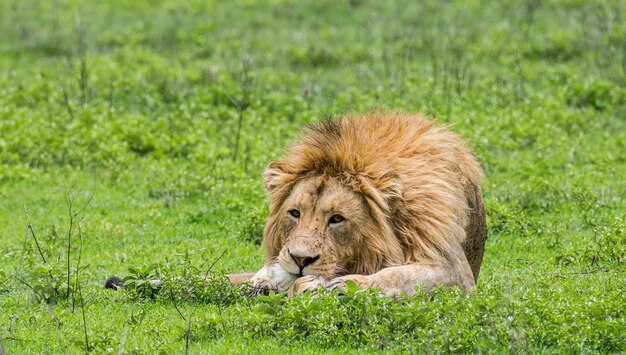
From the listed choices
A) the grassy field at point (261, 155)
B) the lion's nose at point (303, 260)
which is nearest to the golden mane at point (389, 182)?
the lion's nose at point (303, 260)

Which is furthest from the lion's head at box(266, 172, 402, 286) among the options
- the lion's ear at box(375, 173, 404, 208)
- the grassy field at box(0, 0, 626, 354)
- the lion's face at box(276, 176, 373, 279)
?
the grassy field at box(0, 0, 626, 354)

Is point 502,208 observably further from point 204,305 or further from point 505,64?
point 505,64

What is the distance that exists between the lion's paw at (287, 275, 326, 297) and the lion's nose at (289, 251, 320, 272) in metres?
0.07

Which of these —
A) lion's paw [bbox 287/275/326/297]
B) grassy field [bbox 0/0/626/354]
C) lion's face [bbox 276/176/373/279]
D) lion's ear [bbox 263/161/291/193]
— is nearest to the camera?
grassy field [bbox 0/0/626/354]

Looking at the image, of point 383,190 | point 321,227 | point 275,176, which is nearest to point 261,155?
point 275,176

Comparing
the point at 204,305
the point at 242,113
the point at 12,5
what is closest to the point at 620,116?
the point at 242,113

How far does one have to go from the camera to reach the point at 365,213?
23.2 ft

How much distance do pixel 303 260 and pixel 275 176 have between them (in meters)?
0.89

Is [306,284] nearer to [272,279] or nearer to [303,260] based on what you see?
[303,260]

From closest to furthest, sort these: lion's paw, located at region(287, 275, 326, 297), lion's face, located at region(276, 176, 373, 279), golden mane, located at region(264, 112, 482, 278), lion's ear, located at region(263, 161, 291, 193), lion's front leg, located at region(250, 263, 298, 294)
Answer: lion's paw, located at region(287, 275, 326, 297) < lion's face, located at region(276, 176, 373, 279) < lion's front leg, located at region(250, 263, 298, 294) < golden mane, located at region(264, 112, 482, 278) < lion's ear, located at region(263, 161, 291, 193)

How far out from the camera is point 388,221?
281 inches

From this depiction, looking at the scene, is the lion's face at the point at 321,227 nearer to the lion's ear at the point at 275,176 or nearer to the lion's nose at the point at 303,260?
the lion's nose at the point at 303,260

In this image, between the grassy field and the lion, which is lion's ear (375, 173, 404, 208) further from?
the grassy field

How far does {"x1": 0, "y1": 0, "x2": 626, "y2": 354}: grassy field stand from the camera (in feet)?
20.8
